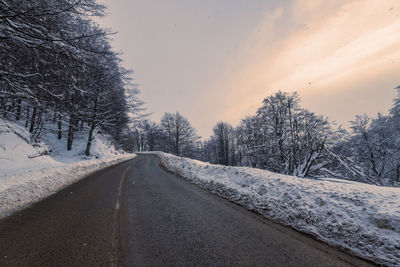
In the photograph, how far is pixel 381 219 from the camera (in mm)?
2896

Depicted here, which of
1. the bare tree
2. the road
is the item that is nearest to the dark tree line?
the road

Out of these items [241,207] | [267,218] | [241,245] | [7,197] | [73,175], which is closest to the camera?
[241,245]

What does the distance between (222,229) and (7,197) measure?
7.27 metres

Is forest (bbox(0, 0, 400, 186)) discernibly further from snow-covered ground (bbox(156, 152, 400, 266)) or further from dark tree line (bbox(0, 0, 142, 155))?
snow-covered ground (bbox(156, 152, 400, 266))

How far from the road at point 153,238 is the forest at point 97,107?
4320 mm

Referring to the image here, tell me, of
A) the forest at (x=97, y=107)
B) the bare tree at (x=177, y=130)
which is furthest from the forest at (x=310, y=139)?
the bare tree at (x=177, y=130)

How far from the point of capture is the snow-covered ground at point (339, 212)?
2.63m

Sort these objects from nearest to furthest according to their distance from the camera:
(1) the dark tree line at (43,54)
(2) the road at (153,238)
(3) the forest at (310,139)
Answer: (2) the road at (153,238) → (1) the dark tree line at (43,54) → (3) the forest at (310,139)

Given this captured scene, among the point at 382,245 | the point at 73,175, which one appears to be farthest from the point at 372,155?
the point at 73,175

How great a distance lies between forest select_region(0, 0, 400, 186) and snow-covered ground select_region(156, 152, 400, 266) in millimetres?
3798

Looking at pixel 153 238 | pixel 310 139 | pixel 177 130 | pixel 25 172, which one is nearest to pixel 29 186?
pixel 25 172

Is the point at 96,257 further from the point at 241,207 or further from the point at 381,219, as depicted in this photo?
the point at 381,219

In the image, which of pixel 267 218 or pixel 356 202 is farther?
pixel 267 218

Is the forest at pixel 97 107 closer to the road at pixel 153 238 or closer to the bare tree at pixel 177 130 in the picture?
the road at pixel 153 238
